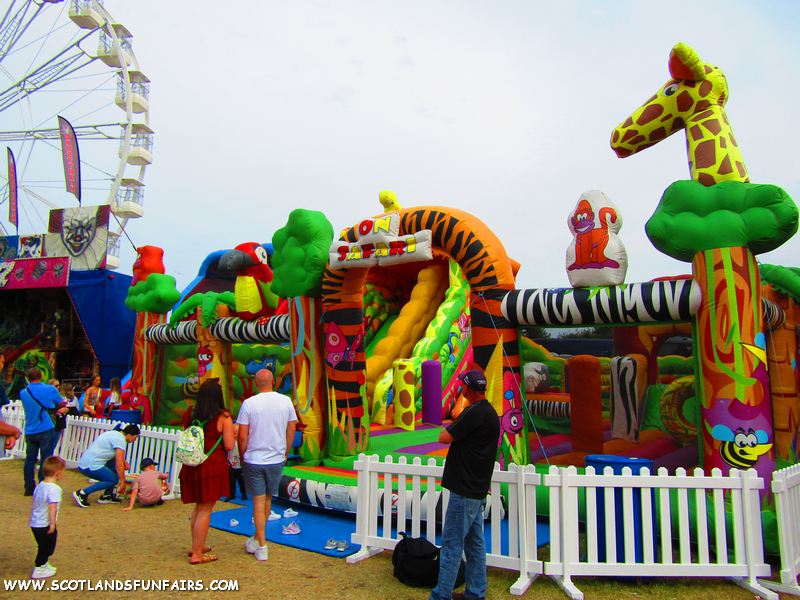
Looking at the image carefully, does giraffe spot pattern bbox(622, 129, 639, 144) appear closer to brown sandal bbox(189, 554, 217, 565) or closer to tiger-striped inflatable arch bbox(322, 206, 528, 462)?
tiger-striped inflatable arch bbox(322, 206, 528, 462)

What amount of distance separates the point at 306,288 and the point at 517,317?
9.64 ft

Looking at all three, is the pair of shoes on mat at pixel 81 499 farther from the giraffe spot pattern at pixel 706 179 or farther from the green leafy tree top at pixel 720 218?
the giraffe spot pattern at pixel 706 179

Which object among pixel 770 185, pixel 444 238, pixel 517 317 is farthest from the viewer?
pixel 444 238

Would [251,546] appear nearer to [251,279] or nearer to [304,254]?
[304,254]

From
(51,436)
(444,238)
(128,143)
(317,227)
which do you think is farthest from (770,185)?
(128,143)

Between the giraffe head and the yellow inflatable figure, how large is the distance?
6740mm

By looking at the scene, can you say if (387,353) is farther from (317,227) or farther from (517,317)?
(517,317)

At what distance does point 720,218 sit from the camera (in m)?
4.45

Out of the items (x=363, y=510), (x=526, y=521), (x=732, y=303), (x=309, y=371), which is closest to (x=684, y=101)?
(x=732, y=303)

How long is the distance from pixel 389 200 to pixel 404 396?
4509mm

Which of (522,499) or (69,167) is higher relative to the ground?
(69,167)

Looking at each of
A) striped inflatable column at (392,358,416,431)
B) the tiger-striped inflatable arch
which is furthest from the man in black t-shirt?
striped inflatable column at (392,358,416,431)

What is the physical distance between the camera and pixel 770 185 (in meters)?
4.35

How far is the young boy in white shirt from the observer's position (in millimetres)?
3365
